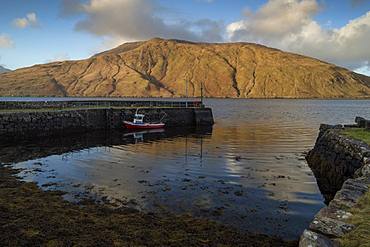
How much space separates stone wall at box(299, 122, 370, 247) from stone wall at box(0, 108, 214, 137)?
2805cm

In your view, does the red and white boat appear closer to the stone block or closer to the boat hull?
the boat hull

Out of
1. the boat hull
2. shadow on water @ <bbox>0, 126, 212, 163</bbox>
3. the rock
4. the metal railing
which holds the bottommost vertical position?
shadow on water @ <bbox>0, 126, 212, 163</bbox>

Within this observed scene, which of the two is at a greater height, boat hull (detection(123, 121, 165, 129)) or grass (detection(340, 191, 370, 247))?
grass (detection(340, 191, 370, 247))

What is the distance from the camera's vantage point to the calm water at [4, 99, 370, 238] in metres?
13.8

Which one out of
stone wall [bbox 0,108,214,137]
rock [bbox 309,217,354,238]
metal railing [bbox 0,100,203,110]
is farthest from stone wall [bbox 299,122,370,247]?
metal railing [bbox 0,100,203,110]

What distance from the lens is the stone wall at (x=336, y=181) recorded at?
7.71 meters

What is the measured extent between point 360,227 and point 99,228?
24.6ft

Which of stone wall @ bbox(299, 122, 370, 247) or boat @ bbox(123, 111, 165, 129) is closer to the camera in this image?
stone wall @ bbox(299, 122, 370, 247)

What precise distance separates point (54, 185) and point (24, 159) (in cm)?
873

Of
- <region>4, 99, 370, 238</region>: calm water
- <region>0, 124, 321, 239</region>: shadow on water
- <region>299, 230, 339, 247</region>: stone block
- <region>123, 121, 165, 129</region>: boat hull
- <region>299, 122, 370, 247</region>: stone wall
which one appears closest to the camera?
<region>299, 230, 339, 247</region>: stone block

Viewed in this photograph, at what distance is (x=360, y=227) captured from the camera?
8.00 meters

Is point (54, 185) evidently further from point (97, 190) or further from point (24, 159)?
point (24, 159)

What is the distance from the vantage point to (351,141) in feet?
59.6

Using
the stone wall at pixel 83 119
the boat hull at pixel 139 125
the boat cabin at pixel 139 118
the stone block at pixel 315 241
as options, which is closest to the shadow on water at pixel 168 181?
the stone wall at pixel 83 119
